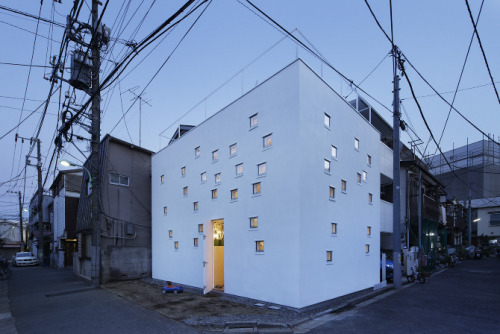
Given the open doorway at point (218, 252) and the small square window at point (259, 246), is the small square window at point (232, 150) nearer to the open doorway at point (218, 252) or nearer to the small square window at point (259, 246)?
the open doorway at point (218, 252)

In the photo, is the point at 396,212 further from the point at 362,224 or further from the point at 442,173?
the point at 442,173

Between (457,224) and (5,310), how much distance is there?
50.3 metres

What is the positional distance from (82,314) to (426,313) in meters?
12.4

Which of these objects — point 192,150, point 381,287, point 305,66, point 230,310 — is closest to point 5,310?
point 230,310

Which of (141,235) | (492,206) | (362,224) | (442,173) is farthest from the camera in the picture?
(442,173)

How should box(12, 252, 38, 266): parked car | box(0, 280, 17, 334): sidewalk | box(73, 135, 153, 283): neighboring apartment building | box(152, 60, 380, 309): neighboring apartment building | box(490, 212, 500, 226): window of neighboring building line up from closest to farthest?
box(0, 280, 17, 334): sidewalk, box(152, 60, 380, 309): neighboring apartment building, box(73, 135, 153, 283): neighboring apartment building, box(12, 252, 38, 266): parked car, box(490, 212, 500, 226): window of neighboring building

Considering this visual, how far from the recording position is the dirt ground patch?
9.89 meters

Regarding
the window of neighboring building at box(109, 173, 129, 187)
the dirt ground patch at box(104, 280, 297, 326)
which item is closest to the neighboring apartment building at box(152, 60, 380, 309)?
the dirt ground patch at box(104, 280, 297, 326)

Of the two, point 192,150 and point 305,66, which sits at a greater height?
point 305,66

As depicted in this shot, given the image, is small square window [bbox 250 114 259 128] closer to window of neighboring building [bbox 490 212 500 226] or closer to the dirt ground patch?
the dirt ground patch

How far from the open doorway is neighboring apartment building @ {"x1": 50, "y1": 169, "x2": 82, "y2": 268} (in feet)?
75.0

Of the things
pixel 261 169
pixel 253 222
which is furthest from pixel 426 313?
pixel 261 169

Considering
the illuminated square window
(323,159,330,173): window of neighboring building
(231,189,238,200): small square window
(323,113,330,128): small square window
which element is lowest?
the illuminated square window

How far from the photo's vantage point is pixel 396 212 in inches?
603
